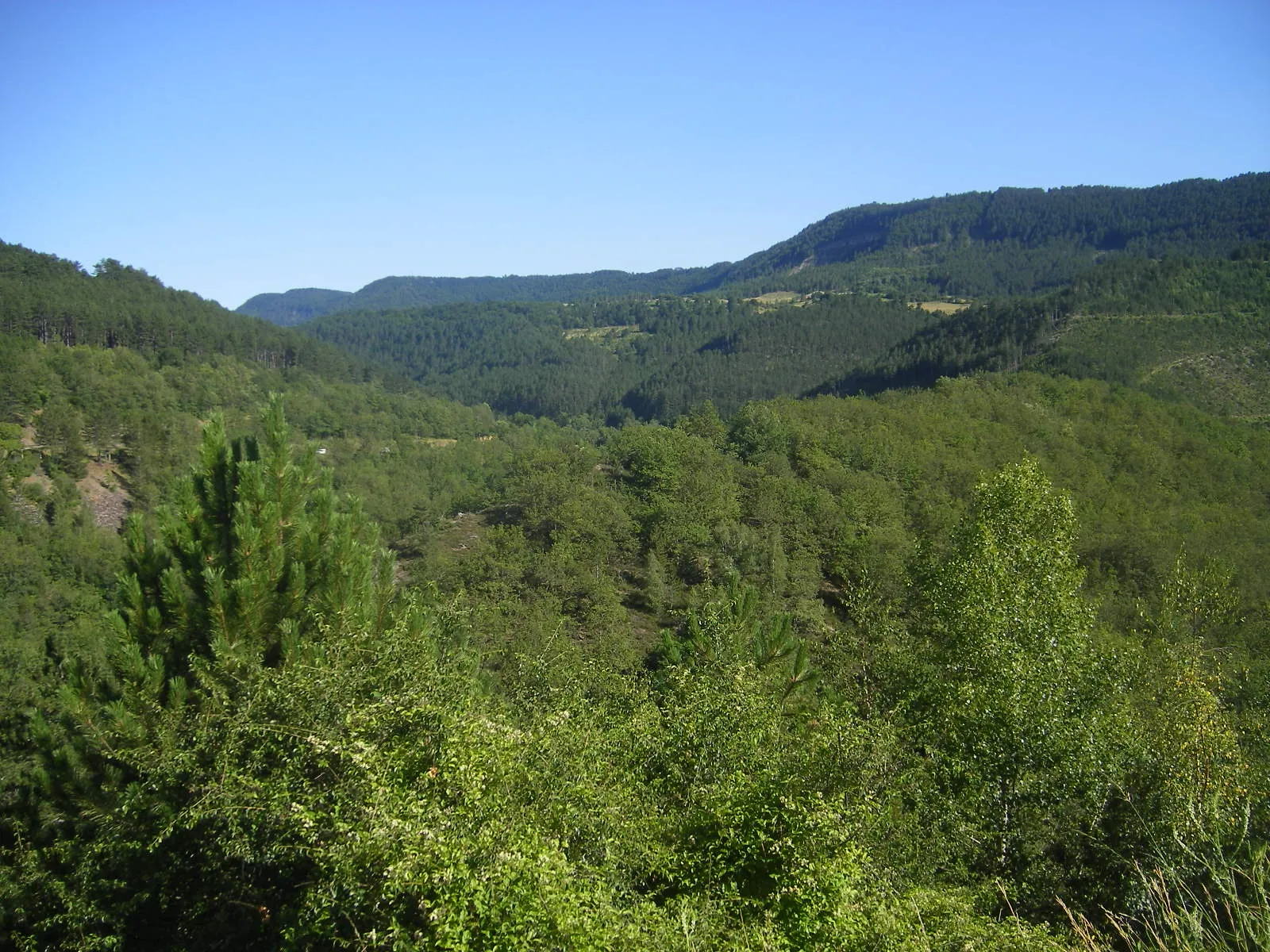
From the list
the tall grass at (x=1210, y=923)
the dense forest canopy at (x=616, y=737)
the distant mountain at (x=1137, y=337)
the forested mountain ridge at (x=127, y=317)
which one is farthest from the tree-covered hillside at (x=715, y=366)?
the tall grass at (x=1210, y=923)

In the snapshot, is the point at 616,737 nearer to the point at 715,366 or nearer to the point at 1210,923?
the point at 1210,923

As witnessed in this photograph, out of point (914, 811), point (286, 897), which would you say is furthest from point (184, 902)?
point (914, 811)

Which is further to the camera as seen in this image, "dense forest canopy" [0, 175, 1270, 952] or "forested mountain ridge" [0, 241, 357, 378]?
"forested mountain ridge" [0, 241, 357, 378]

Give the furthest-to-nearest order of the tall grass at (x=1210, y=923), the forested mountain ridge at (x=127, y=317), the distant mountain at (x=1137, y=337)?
the forested mountain ridge at (x=127, y=317), the distant mountain at (x=1137, y=337), the tall grass at (x=1210, y=923)

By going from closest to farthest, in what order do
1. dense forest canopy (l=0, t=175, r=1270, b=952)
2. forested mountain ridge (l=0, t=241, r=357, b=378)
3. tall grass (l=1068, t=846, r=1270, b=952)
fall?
1. tall grass (l=1068, t=846, r=1270, b=952)
2. dense forest canopy (l=0, t=175, r=1270, b=952)
3. forested mountain ridge (l=0, t=241, r=357, b=378)

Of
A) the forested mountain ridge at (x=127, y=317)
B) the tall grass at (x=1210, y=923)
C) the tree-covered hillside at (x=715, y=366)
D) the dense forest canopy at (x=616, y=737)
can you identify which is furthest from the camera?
the tree-covered hillside at (x=715, y=366)

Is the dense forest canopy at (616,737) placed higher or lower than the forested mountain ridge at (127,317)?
lower

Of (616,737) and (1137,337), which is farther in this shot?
(1137,337)

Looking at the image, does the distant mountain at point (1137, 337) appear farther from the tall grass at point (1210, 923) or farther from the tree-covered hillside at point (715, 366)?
the tall grass at point (1210, 923)

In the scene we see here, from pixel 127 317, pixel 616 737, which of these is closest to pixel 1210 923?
pixel 616 737

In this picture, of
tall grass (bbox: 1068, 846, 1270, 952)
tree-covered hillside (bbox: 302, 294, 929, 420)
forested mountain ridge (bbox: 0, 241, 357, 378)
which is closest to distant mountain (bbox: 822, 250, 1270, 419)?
tree-covered hillside (bbox: 302, 294, 929, 420)

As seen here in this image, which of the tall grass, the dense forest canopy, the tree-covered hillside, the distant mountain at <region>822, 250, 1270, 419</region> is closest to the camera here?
the tall grass

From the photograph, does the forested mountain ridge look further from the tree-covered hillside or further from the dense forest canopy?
the dense forest canopy

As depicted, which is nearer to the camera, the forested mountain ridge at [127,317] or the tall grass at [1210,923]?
the tall grass at [1210,923]
